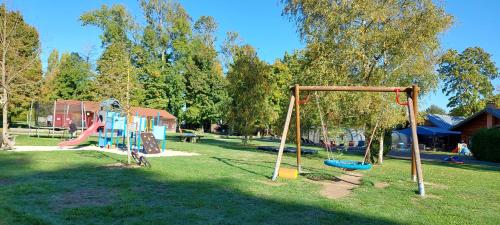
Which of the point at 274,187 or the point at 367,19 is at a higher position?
the point at 367,19

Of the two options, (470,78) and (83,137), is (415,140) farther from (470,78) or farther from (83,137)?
(470,78)

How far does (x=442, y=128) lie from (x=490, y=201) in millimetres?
41325

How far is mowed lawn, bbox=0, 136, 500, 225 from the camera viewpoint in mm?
6387

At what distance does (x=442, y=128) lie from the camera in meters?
47.1

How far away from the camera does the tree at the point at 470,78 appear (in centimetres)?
5772

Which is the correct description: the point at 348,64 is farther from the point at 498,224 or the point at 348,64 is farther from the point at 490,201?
the point at 498,224

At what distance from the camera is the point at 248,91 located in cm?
2934

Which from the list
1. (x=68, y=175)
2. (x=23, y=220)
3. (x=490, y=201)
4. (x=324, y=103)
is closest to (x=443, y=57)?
(x=324, y=103)

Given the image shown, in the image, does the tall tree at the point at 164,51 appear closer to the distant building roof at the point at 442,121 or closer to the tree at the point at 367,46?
the distant building roof at the point at 442,121

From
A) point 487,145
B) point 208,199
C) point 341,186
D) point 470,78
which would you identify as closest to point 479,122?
point 487,145

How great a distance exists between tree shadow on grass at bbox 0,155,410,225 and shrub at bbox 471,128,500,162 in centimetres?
2570

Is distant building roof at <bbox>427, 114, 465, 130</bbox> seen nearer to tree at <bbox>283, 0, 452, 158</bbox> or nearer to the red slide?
tree at <bbox>283, 0, 452, 158</bbox>

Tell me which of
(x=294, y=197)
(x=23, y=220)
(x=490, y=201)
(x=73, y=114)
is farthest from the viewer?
(x=73, y=114)

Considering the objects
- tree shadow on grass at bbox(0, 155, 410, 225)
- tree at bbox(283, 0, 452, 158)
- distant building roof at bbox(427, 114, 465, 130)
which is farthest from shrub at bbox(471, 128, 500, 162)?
tree shadow on grass at bbox(0, 155, 410, 225)
